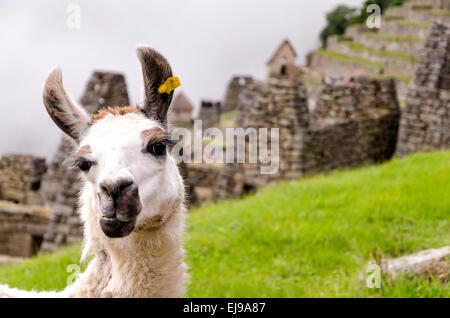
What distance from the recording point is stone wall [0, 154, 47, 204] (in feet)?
45.7

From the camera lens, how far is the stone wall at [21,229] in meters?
12.1

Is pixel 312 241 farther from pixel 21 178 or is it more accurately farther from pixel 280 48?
pixel 280 48

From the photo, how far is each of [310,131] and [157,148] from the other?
34.4 feet

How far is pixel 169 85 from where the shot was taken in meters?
2.81

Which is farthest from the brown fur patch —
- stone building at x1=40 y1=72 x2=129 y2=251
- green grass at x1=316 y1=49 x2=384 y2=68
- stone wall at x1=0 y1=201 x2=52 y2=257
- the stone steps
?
green grass at x1=316 y1=49 x2=384 y2=68

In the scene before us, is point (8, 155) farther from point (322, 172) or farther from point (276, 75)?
point (276, 75)

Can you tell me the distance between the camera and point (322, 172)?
528 inches

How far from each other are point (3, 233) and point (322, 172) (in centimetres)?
772

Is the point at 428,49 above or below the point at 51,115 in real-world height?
above

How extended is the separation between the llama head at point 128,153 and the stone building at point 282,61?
29886mm

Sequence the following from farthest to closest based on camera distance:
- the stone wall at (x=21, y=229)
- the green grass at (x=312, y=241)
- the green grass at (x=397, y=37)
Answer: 1. the green grass at (x=397, y=37)
2. the stone wall at (x=21, y=229)
3. the green grass at (x=312, y=241)

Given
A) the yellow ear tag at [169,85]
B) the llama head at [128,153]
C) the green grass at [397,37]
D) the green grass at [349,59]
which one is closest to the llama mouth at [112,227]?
the llama head at [128,153]

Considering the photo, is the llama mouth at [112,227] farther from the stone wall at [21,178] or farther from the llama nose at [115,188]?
the stone wall at [21,178]
